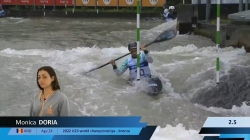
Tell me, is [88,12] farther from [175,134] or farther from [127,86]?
[175,134]

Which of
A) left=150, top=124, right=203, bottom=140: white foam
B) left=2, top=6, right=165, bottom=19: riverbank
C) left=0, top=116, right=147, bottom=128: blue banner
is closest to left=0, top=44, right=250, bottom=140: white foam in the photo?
left=150, top=124, right=203, bottom=140: white foam

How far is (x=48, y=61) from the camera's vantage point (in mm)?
9891

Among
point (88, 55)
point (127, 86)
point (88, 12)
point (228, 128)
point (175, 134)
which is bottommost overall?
point (175, 134)

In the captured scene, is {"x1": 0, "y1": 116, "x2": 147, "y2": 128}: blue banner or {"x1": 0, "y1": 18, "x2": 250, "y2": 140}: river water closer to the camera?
{"x1": 0, "y1": 116, "x2": 147, "y2": 128}: blue banner

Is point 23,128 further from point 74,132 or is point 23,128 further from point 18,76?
point 18,76

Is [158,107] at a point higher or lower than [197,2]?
lower

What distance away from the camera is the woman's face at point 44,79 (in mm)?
3539

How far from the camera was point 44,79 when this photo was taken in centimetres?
356

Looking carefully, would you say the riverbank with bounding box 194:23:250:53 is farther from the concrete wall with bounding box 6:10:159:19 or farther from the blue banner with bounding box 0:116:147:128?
the concrete wall with bounding box 6:10:159:19

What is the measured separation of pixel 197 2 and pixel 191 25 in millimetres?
1042

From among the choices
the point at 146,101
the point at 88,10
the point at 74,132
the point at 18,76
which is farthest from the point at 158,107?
the point at 88,10

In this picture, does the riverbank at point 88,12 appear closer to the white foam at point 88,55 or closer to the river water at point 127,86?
the river water at point 127,86

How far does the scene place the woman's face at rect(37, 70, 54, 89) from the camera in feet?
11.6

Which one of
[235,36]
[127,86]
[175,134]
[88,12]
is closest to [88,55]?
[127,86]
